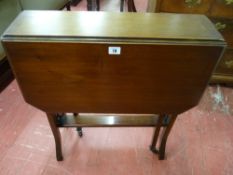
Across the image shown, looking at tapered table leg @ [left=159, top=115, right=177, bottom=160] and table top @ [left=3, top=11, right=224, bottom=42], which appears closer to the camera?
table top @ [left=3, top=11, right=224, bottom=42]

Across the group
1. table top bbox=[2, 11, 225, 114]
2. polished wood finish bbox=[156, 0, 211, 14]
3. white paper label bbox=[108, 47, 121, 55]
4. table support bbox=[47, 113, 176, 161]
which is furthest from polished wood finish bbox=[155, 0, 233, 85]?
white paper label bbox=[108, 47, 121, 55]

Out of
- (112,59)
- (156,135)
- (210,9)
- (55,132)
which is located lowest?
(156,135)

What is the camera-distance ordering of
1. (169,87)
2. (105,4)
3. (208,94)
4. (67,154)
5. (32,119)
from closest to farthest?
(169,87) → (67,154) → (32,119) → (208,94) → (105,4)

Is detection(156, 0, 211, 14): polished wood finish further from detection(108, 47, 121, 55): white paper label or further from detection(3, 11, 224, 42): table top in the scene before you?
detection(108, 47, 121, 55): white paper label

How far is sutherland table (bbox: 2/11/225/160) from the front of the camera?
0.78m

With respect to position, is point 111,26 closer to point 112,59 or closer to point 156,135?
point 112,59

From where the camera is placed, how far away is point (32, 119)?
1.64 metres

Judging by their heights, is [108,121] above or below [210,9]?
below

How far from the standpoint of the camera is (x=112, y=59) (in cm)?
81

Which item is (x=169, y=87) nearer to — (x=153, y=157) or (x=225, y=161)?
(x=153, y=157)

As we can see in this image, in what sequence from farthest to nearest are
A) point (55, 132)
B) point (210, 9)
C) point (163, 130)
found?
point (210, 9), point (163, 130), point (55, 132)

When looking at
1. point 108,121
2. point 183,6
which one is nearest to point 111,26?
point 108,121

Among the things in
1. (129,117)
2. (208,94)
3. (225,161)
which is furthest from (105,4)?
(225,161)

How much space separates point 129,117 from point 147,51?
61 centimetres
